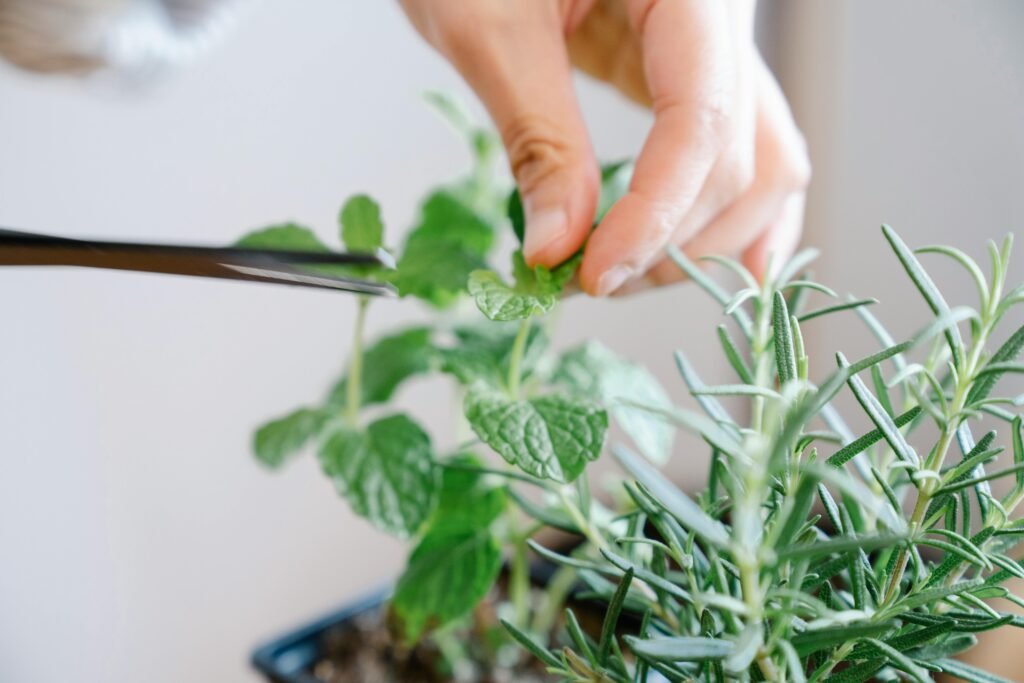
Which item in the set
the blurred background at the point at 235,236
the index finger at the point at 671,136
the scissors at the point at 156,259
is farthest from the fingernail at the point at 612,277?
the blurred background at the point at 235,236

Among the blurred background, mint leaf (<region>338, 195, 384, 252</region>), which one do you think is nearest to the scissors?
mint leaf (<region>338, 195, 384, 252</region>)

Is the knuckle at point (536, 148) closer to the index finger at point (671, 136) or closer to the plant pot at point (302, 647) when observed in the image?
the index finger at point (671, 136)

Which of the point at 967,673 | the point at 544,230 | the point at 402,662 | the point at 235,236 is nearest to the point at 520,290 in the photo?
the point at 544,230

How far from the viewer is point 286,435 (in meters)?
0.54

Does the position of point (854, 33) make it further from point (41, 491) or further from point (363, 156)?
point (41, 491)

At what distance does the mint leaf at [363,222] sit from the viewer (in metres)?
0.50

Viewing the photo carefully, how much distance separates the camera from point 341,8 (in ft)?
3.14

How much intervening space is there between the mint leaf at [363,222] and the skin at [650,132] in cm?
9

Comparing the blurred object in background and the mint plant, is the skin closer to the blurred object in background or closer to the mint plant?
the mint plant

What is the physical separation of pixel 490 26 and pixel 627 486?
0.90 feet

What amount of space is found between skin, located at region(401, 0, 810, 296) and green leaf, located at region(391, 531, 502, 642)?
20 centimetres

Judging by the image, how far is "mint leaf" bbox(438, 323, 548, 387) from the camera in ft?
1.62

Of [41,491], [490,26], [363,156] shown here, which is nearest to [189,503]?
[41,491]

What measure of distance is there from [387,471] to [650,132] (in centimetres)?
25
